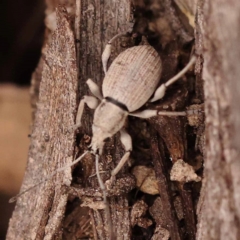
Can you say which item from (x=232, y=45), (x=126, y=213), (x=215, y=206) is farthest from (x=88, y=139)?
(x=232, y=45)

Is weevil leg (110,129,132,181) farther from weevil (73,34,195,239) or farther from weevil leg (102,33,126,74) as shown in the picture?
weevil leg (102,33,126,74)

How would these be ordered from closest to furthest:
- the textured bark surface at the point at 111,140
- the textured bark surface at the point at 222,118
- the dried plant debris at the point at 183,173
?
1. the textured bark surface at the point at 222,118
2. the dried plant debris at the point at 183,173
3. the textured bark surface at the point at 111,140

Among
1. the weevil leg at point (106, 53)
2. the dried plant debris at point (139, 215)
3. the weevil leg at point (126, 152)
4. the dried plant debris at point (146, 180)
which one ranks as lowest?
the dried plant debris at point (139, 215)

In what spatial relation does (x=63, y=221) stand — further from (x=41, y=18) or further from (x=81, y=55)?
(x=41, y=18)

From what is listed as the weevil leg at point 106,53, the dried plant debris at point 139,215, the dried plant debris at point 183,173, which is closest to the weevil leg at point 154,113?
the dried plant debris at point 183,173

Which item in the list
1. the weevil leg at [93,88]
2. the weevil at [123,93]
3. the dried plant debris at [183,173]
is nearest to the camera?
the dried plant debris at [183,173]

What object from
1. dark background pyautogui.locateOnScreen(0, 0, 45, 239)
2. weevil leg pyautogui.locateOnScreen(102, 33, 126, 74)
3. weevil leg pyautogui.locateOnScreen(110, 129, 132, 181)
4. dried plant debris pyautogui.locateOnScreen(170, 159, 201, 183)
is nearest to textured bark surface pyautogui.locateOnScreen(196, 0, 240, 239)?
dried plant debris pyautogui.locateOnScreen(170, 159, 201, 183)

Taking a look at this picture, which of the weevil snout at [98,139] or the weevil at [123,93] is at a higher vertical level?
the weevil at [123,93]

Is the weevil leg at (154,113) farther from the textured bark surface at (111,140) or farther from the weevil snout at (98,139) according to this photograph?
the weevil snout at (98,139)

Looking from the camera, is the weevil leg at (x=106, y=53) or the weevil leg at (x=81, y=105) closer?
the weevil leg at (x=81, y=105)

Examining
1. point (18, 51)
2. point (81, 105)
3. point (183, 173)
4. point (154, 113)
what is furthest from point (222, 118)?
point (18, 51)
